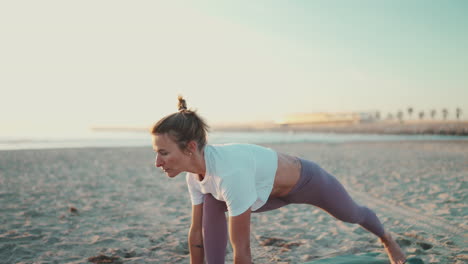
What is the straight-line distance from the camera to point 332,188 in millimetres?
2361

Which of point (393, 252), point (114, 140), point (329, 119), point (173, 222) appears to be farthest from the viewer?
point (329, 119)

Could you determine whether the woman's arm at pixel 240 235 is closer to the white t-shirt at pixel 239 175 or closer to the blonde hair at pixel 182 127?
the white t-shirt at pixel 239 175

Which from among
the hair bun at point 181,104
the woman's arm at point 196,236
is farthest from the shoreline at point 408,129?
the hair bun at point 181,104

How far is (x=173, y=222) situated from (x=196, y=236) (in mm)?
2087

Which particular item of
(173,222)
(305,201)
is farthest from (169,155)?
(173,222)

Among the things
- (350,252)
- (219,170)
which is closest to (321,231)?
(350,252)

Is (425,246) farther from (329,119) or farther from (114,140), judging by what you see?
(329,119)

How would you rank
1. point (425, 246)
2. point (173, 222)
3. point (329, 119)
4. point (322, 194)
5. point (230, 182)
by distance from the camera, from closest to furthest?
1. point (230, 182)
2. point (322, 194)
3. point (425, 246)
4. point (173, 222)
5. point (329, 119)

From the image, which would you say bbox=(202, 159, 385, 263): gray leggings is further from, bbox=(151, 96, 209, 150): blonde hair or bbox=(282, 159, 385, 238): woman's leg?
bbox=(151, 96, 209, 150): blonde hair

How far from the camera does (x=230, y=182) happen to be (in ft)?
5.67

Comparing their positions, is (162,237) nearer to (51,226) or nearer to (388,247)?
(51,226)

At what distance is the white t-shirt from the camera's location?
1742 millimetres

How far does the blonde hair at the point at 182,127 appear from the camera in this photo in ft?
5.94

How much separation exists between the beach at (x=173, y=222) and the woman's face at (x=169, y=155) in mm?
1555
